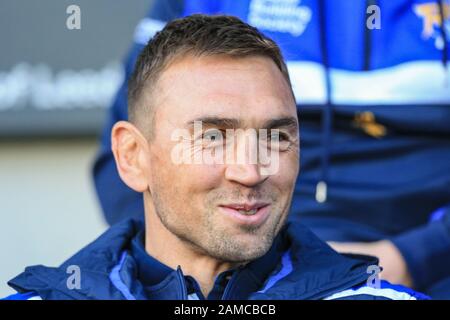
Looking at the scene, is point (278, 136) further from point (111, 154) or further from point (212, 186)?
point (111, 154)

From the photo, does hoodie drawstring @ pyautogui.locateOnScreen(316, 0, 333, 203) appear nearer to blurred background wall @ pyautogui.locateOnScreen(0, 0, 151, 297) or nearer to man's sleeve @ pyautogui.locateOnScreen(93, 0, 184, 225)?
man's sleeve @ pyautogui.locateOnScreen(93, 0, 184, 225)

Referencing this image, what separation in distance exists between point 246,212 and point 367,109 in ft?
2.11

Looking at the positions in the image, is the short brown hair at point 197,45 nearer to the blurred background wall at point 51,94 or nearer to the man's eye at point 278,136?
the man's eye at point 278,136

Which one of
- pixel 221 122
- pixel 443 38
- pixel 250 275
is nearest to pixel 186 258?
pixel 250 275

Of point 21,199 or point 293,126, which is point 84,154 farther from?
point 293,126

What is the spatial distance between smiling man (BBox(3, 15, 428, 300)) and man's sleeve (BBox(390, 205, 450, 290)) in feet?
1.07

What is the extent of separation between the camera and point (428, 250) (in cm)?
184

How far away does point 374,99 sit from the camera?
1964mm

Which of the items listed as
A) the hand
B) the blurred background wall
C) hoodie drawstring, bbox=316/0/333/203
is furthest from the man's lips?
the blurred background wall

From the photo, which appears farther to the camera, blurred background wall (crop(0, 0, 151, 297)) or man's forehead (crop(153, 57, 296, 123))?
blurred background wall (crop(0, 0, 151, 297))

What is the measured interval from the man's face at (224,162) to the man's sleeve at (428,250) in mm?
459

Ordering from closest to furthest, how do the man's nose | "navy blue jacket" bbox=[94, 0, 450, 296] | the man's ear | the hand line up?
the man's nose, the man's ear, the hand, "navy blue jacket" bbox=[94, 0, 450, 296]

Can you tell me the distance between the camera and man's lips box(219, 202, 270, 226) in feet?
4.55

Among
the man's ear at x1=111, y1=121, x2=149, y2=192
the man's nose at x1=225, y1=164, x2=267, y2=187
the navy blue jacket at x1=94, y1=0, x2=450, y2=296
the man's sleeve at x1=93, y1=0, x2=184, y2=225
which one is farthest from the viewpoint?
the man's sleeve at x1=93, y1=0, x2=184, y2=225
